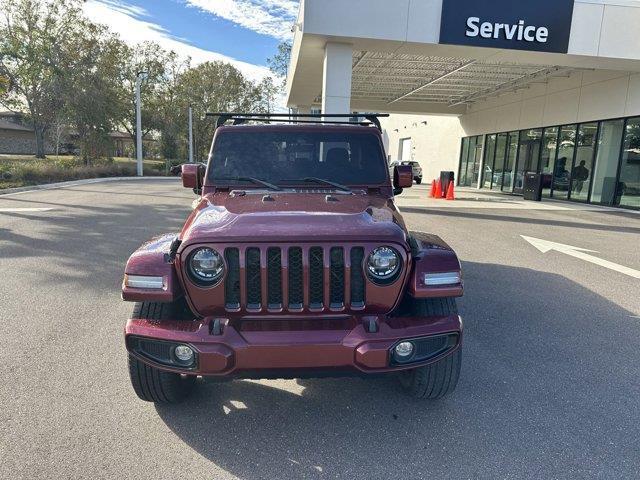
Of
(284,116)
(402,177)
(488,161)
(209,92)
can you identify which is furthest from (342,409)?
(209,92)

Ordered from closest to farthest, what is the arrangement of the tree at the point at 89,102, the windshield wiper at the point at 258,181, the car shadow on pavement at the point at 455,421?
1. the car shadow on pavement at the point at 455,421
2. the windshield wiper at the point at 258,181
3. the tree at the point at 89,102

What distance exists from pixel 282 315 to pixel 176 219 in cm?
890

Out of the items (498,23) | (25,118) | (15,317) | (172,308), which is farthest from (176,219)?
(25,118)

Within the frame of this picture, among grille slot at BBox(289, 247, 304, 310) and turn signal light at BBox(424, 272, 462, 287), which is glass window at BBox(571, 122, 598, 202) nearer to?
turn signal light at BBox(424, 272, 462, 287)

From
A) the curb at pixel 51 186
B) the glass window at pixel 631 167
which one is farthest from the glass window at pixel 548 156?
the curb at pixel 51 186

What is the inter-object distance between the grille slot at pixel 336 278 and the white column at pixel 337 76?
10044mm

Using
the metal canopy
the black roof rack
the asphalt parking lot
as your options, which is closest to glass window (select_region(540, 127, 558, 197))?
the metal canopy

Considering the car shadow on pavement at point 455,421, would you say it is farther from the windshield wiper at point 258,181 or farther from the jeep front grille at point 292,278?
the windshield wiper at point 258,181

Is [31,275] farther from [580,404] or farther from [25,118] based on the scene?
[25,118]

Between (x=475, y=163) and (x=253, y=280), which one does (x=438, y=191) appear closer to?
(x=475, y=163)

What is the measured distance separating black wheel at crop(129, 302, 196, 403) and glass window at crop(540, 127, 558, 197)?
57.9 feet

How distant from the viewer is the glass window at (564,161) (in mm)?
16703

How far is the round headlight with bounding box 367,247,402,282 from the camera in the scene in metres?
2.57

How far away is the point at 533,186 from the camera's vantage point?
17.5 meters
